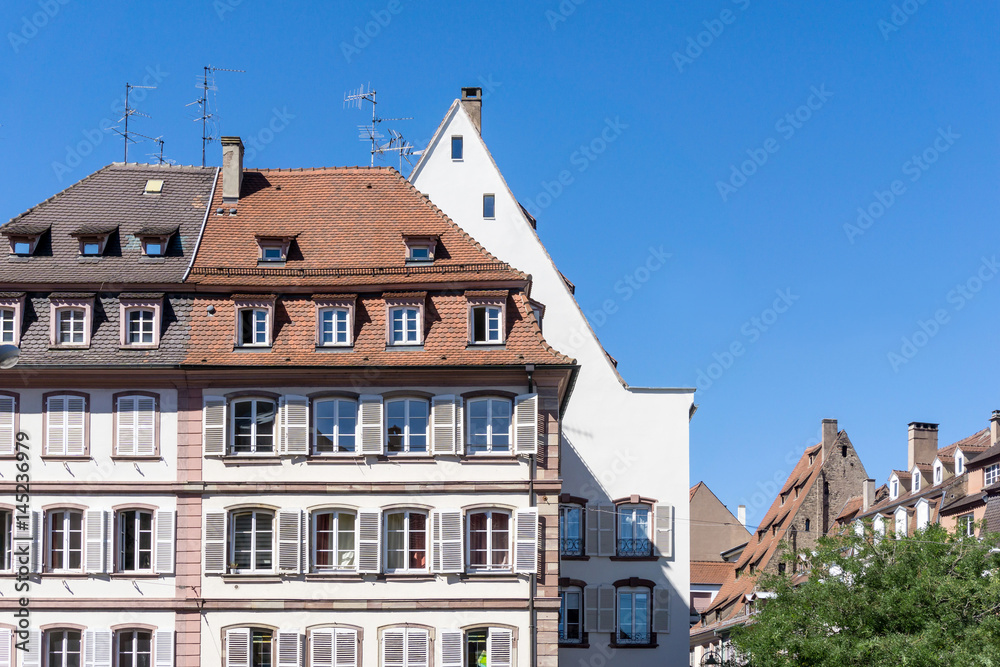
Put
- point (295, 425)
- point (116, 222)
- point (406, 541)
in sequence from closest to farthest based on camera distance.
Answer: point (406, 541) → point (295, 425) → point (116, 222)

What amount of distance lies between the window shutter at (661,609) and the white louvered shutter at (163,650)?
18923mm

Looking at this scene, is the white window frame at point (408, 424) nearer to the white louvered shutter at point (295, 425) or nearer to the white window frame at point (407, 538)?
the white window frame at point (407, 538)

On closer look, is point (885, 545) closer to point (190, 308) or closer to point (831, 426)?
point (190, 308)

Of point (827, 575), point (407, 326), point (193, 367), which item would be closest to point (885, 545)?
point (827, 575)

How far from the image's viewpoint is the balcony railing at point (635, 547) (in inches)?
2227

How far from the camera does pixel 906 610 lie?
42.7 m

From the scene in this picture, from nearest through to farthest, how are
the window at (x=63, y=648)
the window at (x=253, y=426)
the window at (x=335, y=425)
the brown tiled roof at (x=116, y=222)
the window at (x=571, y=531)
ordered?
the window at (x=63, y=648) → the window at (x=335, y=425) → the window at (x=253, y=426) → the brown tiled roof at (x=116, y=222) → the window at (x=571, y=531)

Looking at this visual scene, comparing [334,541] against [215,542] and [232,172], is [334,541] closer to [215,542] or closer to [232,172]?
[215,542]

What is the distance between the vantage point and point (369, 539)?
4519 cm

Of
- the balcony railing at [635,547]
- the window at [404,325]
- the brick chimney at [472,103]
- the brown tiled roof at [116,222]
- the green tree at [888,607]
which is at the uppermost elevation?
the brick chimney at [472,103]

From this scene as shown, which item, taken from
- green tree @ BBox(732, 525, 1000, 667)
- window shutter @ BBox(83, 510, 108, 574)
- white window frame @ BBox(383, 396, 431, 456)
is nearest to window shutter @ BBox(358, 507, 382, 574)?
white window frame @ BBox(383, 396, 431, 456)

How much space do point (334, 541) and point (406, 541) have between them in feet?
6.98

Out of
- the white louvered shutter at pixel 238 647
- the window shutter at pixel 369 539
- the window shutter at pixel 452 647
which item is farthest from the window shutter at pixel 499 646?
the white louvered shutter at pixel 238 647

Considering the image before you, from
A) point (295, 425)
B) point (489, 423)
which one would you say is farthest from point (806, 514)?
point (295, 425)
